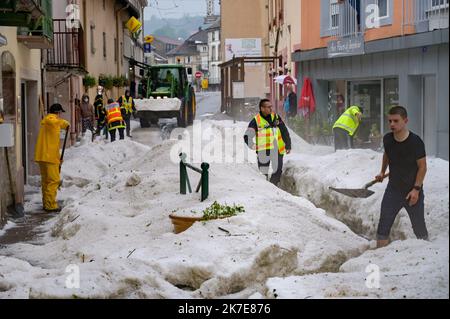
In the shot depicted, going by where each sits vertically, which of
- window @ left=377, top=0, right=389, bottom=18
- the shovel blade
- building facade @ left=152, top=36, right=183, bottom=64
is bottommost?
the shovel blade

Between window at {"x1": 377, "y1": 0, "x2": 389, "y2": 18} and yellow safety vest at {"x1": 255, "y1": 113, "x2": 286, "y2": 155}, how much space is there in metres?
6.38

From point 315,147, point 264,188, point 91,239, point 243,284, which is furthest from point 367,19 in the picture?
point 243,284

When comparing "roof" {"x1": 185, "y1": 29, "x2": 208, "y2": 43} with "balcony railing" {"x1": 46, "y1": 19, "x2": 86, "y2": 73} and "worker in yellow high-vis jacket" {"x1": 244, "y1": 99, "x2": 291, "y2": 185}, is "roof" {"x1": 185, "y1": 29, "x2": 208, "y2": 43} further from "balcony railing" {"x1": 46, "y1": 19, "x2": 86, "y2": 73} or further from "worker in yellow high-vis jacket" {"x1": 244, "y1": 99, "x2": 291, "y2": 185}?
"worker in yellow high-vis jacket" {"x1": 244, "y1": 99, "x2": 291, "y2": 185}

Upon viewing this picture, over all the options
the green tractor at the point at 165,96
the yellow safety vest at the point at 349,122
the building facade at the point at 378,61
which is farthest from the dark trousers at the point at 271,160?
the green tractor at the point at 165,96

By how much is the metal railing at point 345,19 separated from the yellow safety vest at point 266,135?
7.29 metres

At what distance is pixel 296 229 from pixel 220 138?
1091 centimetres

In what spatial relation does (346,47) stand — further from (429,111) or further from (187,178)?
(187,178)

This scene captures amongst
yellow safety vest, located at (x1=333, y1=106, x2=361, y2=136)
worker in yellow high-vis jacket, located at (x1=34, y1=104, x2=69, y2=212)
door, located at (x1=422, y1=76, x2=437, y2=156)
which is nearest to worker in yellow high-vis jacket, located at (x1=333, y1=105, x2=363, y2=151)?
yellow safety vest, located at (x1=333, y1=106, x2=361, y2=136)

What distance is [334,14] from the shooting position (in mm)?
22703

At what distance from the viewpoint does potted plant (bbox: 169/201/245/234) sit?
368 inches

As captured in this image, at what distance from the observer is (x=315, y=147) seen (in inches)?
819

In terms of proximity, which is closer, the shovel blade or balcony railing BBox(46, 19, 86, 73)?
the shovel blade

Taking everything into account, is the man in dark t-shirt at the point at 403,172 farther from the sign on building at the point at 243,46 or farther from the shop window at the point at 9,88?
the sign on building at the point at 243,46
